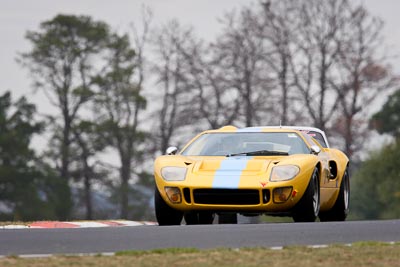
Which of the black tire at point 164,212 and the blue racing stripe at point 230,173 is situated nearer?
the blue racing stripe at point 230,173

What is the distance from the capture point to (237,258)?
32.6 ft

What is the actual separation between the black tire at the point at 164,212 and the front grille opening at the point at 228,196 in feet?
1.70

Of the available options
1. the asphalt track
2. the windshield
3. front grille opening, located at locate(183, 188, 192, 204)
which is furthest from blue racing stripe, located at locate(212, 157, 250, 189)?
the asphalt track

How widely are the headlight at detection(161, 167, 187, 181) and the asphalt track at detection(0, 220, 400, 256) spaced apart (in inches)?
72.3

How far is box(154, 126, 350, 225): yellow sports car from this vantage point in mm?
14992

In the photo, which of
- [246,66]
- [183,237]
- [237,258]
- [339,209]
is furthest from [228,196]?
[246,66]

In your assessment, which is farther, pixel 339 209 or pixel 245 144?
pixel 339 209

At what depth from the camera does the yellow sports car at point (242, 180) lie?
14992 millimetres

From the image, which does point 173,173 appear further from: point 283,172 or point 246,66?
point 246,66

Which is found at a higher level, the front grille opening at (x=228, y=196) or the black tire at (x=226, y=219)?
the front grille opening at (x=228, y=196)

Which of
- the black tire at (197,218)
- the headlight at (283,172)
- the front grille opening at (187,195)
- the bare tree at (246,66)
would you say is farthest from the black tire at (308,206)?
the bare tree at (246,66)

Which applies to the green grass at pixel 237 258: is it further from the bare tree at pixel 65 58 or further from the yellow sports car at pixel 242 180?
the bare tree at pixel 65 58

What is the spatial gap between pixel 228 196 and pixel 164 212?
2.84ft

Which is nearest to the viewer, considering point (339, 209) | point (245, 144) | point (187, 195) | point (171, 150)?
point (187, 195)
